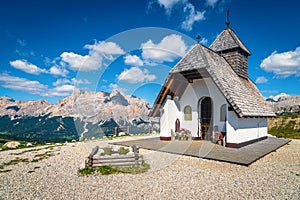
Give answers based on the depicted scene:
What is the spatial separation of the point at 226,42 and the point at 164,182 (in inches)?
566

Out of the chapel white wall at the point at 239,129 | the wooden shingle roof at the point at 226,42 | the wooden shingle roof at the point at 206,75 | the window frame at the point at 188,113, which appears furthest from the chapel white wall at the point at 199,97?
the wooden shingle roof at the point at 226,42

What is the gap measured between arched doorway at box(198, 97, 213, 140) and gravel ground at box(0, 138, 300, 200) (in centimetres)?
540

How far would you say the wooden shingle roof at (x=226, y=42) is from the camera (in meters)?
15.6

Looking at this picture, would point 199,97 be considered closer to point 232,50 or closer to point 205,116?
point 205,116

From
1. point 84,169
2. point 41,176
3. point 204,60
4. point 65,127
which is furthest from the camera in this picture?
point 65,127

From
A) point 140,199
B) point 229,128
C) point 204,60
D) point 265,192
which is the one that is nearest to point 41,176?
point 140,199

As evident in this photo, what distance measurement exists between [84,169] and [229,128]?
7590 millimetres

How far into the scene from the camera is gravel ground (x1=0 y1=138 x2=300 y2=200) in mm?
4547

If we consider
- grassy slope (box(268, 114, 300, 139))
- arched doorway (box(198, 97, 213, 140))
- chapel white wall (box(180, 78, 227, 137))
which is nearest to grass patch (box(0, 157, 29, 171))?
chapel white wall (box(180, 78, 227, 137))

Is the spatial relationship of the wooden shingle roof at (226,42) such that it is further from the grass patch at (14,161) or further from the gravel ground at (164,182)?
the grass patch at (14,161)

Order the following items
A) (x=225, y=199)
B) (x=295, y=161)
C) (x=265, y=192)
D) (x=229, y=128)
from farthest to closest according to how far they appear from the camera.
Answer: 1. (x=229, y=128)
2. (x=295, y=161)
3. (x=265, y=192)
4. (x=225, y=199)

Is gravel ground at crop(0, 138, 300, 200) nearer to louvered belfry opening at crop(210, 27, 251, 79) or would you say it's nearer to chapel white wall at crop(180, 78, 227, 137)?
chapel white wall at crop(180, 78, 227, 137)

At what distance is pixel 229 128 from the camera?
33.3 ft

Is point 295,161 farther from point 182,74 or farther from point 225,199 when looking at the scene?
point 182,74
